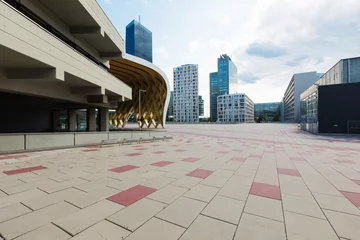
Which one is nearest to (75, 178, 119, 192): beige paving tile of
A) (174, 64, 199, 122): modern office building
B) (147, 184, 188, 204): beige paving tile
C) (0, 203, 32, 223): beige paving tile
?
(0, 203, 32, 223): beige paving tile

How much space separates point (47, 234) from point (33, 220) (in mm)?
634

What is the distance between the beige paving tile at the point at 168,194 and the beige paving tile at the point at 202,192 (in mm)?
195

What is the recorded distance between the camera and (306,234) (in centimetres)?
259

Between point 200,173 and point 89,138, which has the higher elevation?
point 89,138

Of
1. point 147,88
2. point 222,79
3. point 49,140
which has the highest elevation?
point 222,79

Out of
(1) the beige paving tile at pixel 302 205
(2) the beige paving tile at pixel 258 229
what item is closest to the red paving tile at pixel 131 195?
(2) the beige paving tile at pixel 258 229

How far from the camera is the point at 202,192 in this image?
418 cm

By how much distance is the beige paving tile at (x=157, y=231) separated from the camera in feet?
8.13

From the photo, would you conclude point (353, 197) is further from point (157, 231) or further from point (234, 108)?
point (234, 108)

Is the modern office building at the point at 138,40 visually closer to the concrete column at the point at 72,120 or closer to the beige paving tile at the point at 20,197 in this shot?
the concrete column at the point at 72,120

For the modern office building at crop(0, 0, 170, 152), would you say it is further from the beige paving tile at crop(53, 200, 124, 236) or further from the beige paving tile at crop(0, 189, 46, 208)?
the beige paving tile at crop(53, 200, 124, 236)

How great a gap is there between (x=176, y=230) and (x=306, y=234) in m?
1.90

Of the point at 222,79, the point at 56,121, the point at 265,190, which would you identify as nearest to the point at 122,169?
the point at 265,190

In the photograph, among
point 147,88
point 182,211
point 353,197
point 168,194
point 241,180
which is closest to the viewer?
point 182,211
